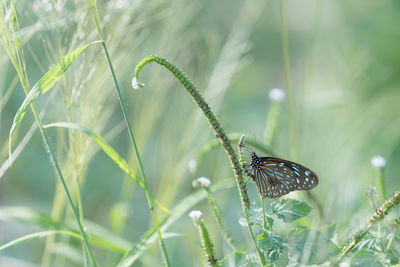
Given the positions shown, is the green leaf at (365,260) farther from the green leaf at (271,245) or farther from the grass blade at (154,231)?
the grass blade at (154,231)

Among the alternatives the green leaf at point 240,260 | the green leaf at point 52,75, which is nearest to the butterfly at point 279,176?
the green leaf at point 240,260

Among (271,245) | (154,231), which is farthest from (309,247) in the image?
(154,231)

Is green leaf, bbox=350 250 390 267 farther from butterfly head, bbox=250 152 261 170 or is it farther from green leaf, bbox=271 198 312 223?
butterfly head, bbox=250 152 261 170

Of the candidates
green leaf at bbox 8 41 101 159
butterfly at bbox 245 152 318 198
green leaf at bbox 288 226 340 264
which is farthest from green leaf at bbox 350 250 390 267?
green leaf at bbox 8 41 101 159

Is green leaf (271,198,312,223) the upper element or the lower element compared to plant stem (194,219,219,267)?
upper

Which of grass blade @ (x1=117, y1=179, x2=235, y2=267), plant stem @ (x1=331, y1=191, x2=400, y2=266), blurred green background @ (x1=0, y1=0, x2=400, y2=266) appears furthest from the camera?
blurred green background @ (x1=0, y1=0, x2=400, y2=266)

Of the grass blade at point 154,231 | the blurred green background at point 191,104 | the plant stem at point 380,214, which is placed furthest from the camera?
the blurred green background at point 191,104
